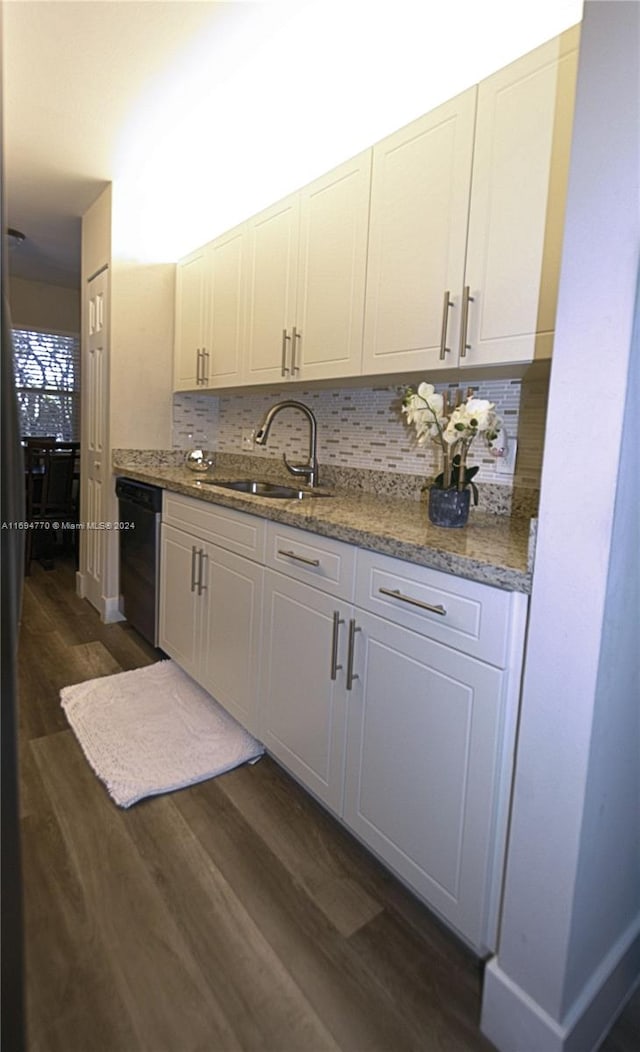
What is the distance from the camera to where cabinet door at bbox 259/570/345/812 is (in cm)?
153

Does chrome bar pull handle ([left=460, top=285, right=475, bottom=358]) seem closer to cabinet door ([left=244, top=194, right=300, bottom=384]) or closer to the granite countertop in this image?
the granite countertop

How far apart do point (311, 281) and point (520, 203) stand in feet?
3.01

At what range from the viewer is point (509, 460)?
1.81m

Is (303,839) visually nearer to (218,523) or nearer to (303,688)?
(303,688)

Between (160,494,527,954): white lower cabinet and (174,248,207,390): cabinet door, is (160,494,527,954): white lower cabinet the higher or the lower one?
the lower one

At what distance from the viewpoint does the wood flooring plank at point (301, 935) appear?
1088 mm

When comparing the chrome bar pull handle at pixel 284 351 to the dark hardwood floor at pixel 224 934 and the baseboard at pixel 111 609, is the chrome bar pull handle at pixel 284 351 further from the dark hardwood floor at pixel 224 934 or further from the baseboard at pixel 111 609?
the baseboard at pixel 111 609

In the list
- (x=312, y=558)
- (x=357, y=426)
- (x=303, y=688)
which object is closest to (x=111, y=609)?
(x=357, y=426)

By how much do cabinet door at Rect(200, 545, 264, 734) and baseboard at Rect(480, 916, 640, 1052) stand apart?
1.03 m

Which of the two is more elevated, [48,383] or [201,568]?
[48,383]

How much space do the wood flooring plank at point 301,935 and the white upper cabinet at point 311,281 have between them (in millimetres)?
1529

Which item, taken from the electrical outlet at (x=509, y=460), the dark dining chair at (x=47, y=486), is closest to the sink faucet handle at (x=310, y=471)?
the electrical outlet at (x=509, y=460)

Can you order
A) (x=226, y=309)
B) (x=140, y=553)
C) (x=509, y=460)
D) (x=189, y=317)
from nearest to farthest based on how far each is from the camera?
1. (x=509, y=460)
2. (x=226, y=309)
3. (x=140, y=553)
4. (x=189, y=317)

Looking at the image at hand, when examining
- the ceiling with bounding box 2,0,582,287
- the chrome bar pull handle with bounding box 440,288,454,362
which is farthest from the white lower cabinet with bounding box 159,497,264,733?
the ceiling with bounding box 2,0,582,287
